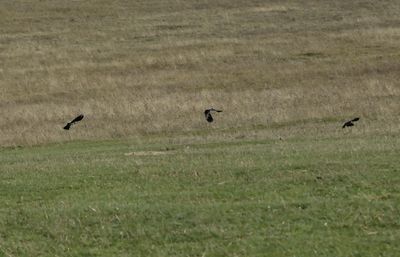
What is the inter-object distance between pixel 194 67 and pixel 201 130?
15658 mm

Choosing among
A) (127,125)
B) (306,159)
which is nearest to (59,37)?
(127,125)

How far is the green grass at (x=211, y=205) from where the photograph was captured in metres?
11.3

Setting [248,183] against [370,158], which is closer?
[248,183]

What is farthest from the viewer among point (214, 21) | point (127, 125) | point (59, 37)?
point (214, 21)

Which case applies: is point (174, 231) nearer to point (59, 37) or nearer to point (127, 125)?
A: point (127, 125)

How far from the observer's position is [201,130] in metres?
26.9

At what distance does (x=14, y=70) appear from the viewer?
44.1 meters

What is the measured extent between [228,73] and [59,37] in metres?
18.6

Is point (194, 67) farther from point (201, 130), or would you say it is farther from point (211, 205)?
point (211, 205)

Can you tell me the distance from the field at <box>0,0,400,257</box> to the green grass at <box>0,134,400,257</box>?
4 centimetres

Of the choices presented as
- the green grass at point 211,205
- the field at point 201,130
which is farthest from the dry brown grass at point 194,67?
the green grass at point 211,205

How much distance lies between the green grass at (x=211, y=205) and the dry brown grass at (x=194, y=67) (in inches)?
318

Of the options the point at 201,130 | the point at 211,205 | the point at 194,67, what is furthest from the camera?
the point at 194,67

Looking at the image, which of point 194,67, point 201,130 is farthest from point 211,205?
point 194,67
